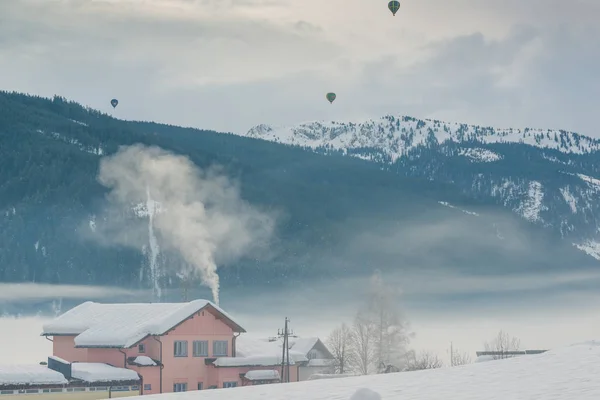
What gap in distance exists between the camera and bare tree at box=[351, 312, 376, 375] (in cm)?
12606

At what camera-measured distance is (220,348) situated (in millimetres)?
78750

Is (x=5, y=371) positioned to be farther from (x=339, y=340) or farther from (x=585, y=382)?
(x=339, y=340)

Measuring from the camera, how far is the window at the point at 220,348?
257 ft

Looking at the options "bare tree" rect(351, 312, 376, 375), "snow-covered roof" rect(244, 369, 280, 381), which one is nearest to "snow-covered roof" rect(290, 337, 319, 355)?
"bare tree" rect(351, 312, 376, 375)

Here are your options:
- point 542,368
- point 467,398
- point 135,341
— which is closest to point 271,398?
point 467,398

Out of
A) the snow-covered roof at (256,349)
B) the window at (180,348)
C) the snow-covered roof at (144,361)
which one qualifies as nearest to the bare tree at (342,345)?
the snow-covered roof at (256,349)

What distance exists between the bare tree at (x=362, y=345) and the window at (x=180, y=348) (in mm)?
47051

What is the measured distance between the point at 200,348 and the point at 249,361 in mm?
3287

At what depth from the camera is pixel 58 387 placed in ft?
223

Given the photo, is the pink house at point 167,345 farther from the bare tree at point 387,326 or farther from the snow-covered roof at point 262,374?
the bare tree at point 387,326

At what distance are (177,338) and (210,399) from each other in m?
56.3

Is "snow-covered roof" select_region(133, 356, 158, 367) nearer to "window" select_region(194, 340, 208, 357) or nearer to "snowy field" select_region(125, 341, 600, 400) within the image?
"window" select_region(194, 340, 208, 357)

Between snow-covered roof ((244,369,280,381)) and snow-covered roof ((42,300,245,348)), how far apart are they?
10.4 feet

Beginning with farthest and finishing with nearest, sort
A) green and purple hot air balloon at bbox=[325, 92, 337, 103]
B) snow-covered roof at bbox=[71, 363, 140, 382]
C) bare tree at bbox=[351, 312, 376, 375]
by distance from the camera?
1. green and purple hot air balloon at bbox=[325, 92, 337, 103]
2. bare tree at bbox=[351, 312, 376, 375]
3. snow-covered roof at bbox=[71, 363, 140, 382]
